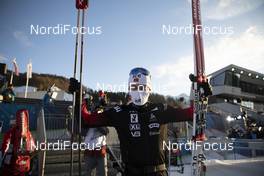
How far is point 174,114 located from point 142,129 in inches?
19.4

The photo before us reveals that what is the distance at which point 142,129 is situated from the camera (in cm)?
355

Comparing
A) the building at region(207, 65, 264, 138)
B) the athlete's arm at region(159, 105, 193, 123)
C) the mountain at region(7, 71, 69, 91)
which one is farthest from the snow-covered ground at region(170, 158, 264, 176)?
the mountain at region(7, 71, 69, 91)

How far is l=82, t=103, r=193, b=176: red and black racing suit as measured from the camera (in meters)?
3.38

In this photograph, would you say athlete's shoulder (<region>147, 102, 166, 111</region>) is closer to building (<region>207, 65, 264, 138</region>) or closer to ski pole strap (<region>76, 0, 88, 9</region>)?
ski pole strap (<region>76, 0, 88, 9</region>)

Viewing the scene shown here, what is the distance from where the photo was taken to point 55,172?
889cm

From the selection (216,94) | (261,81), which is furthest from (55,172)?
(261,81)

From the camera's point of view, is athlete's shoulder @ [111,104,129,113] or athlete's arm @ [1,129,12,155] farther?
athlete's arm @ [1,129,12,155]

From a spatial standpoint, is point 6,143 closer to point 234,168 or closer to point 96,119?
point 96,119

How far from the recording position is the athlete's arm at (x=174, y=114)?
3.64 m

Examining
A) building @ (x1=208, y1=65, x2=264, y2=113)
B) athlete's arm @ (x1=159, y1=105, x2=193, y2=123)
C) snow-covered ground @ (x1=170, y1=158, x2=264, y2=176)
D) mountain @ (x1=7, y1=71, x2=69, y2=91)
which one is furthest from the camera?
mountain @ (x1=7, y1=71, x2=69, y2=91)

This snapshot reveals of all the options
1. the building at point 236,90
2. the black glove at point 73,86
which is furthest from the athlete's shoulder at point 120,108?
the building at point 236,90

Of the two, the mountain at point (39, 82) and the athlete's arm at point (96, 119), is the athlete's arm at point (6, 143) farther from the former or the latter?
the mountain at point (39, 82)

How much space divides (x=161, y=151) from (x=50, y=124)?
10809 millimetres

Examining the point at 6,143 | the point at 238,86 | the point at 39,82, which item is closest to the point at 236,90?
the point at 238,86
